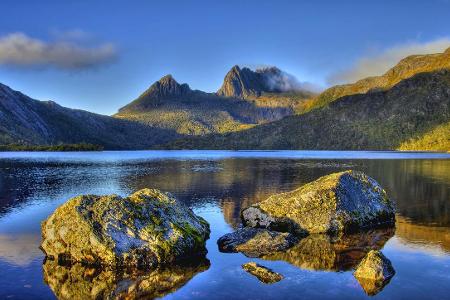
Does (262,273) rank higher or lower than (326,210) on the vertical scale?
lower

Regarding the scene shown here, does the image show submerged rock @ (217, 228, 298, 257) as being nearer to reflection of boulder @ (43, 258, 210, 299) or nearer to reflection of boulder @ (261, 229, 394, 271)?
reflection of boulder @ (261, 229, 394, 271)

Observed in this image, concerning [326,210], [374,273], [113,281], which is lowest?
[113,281]

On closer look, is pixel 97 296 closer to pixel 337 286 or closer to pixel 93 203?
pixel 93 203

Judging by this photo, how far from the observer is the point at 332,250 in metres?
24.5

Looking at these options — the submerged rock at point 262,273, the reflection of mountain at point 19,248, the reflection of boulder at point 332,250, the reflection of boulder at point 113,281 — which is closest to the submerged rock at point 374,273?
the reflection of boulder at point 332,250

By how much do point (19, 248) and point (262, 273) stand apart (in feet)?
47.1

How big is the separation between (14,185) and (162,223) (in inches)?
1636

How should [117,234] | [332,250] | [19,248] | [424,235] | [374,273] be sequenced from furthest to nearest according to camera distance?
[424,235]
[332,250]
[19,248]
[117,234]
[374,273]

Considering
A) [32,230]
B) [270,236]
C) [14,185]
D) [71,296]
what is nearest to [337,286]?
[270,236]

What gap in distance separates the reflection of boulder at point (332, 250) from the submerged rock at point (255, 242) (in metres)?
0.60

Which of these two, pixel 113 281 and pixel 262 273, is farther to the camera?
pixel 262 273

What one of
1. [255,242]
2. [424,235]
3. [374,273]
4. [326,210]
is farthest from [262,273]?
[424,235]

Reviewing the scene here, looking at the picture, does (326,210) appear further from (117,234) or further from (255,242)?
(117,234)

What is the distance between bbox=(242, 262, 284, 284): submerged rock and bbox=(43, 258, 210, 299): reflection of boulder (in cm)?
224
